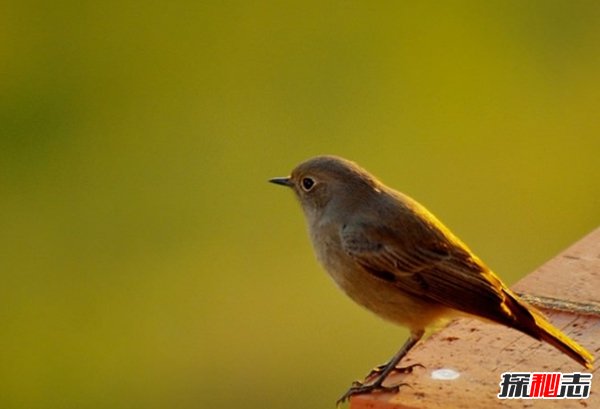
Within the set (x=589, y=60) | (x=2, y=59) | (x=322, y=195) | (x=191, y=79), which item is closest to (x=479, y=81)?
(x=589, y=60)

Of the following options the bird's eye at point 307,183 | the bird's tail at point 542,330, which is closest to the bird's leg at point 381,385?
the bird's tail at point 542,330

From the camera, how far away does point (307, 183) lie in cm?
623

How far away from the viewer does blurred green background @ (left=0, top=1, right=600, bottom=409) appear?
35.4ft

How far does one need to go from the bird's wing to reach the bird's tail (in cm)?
32

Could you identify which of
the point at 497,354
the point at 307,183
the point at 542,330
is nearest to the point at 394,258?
the point at 307,183

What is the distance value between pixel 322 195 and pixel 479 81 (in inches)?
311

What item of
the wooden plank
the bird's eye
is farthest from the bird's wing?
the bird's eye

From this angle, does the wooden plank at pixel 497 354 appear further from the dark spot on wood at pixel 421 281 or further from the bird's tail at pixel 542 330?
the dark spot on wood at pixel 421 281

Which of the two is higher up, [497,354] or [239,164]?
[239,164]

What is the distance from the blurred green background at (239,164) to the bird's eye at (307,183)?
413cm

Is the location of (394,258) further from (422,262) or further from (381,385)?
(381,385)

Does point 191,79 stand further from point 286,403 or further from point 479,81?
point 286,403

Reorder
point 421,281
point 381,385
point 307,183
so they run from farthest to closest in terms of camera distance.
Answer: point 307,183
point 421,281
point 381,385

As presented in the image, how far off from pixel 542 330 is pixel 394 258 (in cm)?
85
